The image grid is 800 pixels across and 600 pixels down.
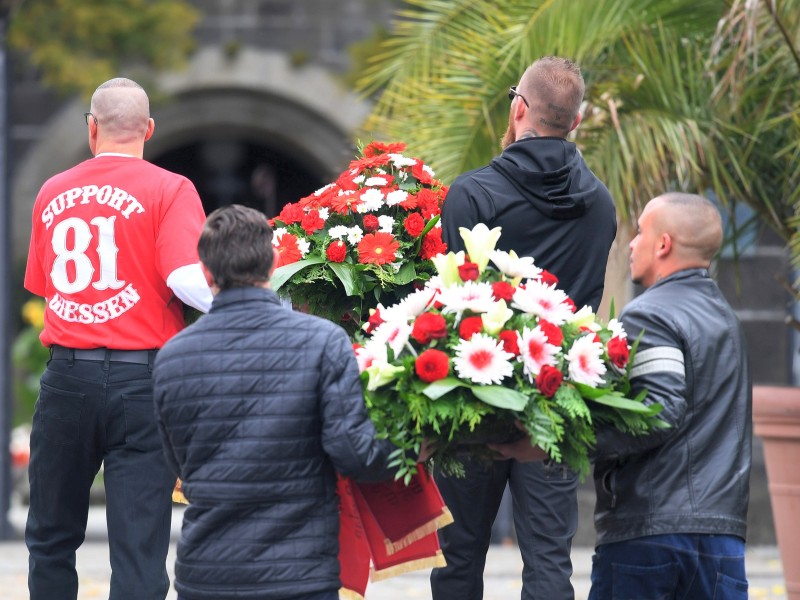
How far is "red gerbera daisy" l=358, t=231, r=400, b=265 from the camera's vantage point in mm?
4348

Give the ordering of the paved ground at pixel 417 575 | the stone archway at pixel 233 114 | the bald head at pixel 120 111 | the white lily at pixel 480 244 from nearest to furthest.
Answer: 1. the white lily at pixel 480 244
2. the bald head at pixel 120 111
3. the paved ground at pixel 417 575
4. the stone archway at pixel 233 114

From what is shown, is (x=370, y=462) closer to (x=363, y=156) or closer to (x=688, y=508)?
(x=688, y=508)

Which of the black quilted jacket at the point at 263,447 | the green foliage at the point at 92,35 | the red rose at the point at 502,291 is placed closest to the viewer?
the black quilted jacket at the point at 263,447

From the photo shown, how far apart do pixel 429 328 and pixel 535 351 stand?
10.4 inches

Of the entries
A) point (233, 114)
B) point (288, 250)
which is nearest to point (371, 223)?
point (288, 250)

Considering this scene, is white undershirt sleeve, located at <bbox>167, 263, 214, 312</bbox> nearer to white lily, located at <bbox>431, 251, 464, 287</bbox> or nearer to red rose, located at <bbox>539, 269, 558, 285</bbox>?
white lily, located at <bbox>431, 251, 464, 287</bbox>

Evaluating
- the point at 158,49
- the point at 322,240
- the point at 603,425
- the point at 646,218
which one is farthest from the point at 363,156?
the point at 158,49

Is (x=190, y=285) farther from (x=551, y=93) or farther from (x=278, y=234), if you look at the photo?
(x=551, y=93)

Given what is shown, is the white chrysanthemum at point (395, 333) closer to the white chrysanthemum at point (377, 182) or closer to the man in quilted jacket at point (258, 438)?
the man in quilted jacket at point (258, 438)

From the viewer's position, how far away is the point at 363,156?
4.72 m

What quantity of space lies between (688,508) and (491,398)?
650mm

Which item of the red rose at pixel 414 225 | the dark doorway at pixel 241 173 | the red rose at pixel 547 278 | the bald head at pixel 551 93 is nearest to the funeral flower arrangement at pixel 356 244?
the red rose at pixel 414 225

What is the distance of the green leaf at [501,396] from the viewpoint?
11.5 ft

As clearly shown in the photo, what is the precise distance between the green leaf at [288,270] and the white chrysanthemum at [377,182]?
0.99 ft
